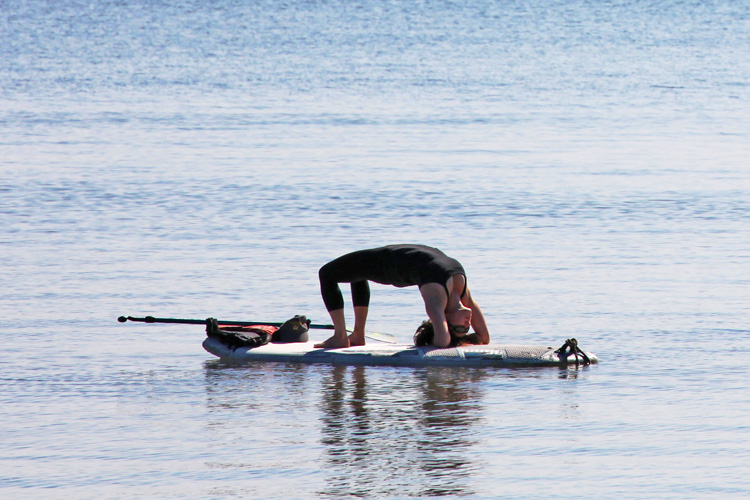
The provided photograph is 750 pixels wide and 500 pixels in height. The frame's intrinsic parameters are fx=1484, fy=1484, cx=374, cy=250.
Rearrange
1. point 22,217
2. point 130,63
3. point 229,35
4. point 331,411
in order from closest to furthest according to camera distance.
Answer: point 331,411 < point 22,217 < point 130,63 < point 229,35

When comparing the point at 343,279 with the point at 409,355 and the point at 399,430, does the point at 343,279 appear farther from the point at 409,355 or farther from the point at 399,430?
the point at 399,430

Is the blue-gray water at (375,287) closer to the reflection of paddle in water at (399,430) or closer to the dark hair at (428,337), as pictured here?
the reflection of paddle in water at (399,430)

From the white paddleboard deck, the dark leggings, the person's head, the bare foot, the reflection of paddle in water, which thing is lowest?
the reflection of paddle in water

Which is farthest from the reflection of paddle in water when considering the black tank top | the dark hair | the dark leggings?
the black tank top

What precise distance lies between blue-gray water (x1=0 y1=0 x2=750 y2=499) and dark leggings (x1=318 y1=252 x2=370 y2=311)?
674 millimetres

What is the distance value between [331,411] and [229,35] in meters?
53.5

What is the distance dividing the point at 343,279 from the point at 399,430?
107 inches

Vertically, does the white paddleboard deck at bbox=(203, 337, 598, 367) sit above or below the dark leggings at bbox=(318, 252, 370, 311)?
below

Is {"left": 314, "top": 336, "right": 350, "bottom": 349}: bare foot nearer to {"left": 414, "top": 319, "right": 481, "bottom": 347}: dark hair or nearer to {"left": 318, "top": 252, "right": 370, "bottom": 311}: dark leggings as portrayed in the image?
{"left": 318, "top": 252, "right": 370, "bottom": 311}: dark leggings

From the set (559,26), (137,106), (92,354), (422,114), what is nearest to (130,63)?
(137,106)

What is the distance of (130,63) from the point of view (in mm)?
48656

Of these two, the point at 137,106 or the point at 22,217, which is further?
the point at 137,106

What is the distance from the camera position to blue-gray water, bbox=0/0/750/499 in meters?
9.70

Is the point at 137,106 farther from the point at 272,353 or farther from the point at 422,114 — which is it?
the point at 272,353
